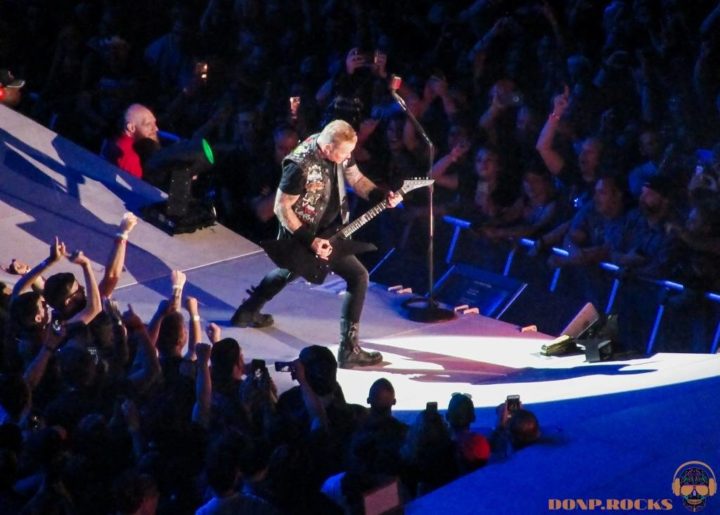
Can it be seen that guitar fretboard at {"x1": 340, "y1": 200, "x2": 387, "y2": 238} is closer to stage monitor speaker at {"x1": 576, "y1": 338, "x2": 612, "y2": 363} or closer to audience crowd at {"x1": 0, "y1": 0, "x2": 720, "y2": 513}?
audience crowd at {"x1": 0, "y1": 0, "x2": 720, "y2": 513}

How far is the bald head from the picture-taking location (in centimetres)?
948

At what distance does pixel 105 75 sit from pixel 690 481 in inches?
297

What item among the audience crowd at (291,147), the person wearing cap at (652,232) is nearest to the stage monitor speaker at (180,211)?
the audience crowd at (291,147)

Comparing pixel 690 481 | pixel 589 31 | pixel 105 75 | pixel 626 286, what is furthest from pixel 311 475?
pixel 105 75

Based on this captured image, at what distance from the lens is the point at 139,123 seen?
9.52 meters

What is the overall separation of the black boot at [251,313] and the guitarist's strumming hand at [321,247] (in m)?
0.78

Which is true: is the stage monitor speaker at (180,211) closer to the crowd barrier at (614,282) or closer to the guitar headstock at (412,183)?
the crowd barrier at (614,282)

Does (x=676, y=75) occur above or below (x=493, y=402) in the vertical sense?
above

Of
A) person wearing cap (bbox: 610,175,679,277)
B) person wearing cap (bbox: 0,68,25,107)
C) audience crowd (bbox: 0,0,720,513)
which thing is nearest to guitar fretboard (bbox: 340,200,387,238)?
audience crowd (bbox: 0,0,720,513)

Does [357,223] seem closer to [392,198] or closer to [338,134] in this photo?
[392,198]

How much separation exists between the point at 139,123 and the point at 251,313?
2.48 metres

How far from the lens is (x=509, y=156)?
340 inches

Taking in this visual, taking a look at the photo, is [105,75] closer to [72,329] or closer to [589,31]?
[589,31]

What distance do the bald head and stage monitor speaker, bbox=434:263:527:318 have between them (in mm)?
2669
